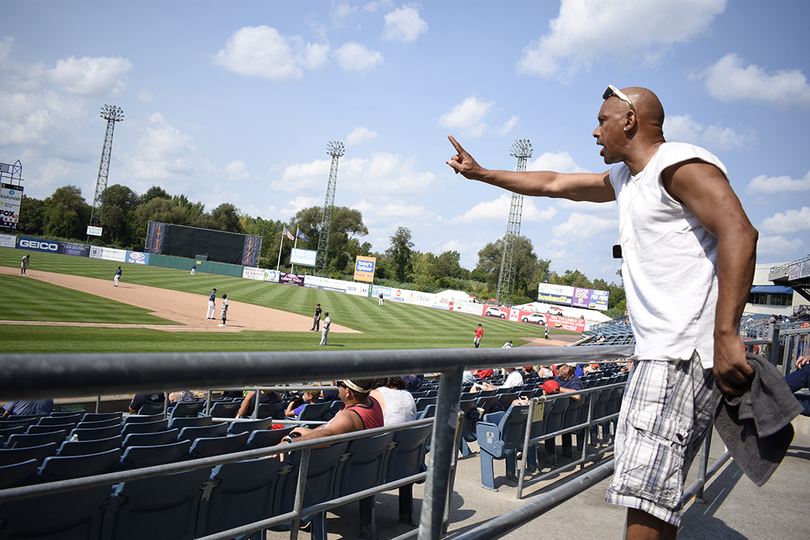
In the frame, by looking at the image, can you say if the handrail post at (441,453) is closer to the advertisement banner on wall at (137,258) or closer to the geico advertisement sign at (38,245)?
the advertisement banner on wall at (137,258)

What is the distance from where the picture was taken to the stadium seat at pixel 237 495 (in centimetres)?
301

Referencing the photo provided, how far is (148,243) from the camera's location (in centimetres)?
7312

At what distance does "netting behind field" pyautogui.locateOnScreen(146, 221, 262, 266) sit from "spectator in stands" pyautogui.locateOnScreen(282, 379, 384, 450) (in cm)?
7248

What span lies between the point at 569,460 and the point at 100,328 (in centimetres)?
2056

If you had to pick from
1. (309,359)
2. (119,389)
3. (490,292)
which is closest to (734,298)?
(309,359)

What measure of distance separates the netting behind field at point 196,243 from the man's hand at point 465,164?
74166 mm

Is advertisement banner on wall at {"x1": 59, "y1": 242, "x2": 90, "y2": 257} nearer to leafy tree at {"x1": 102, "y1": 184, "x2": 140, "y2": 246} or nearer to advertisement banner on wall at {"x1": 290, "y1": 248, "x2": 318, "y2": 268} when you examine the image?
leafy tree at {"x1": 102, "y1": 184, "x2": 140, "y2": 246}

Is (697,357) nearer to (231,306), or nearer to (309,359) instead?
(309,359)

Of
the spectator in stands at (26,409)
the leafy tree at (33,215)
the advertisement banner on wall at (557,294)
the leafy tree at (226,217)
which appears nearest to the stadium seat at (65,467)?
the spectator in stands at (26,409)

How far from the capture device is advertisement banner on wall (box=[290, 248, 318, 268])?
7531cm

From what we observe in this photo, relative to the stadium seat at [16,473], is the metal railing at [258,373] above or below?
above

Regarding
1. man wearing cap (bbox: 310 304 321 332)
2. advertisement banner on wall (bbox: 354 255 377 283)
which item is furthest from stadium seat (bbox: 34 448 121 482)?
advertisement banner on wall (bbox: 354 255 377 283)

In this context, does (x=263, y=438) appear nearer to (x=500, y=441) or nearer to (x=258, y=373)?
(x=500, y=441)

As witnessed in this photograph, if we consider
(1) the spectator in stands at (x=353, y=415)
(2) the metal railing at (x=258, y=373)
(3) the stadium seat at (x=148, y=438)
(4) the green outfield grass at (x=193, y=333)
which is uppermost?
(2) the metal railing at (x=258, y=373)
